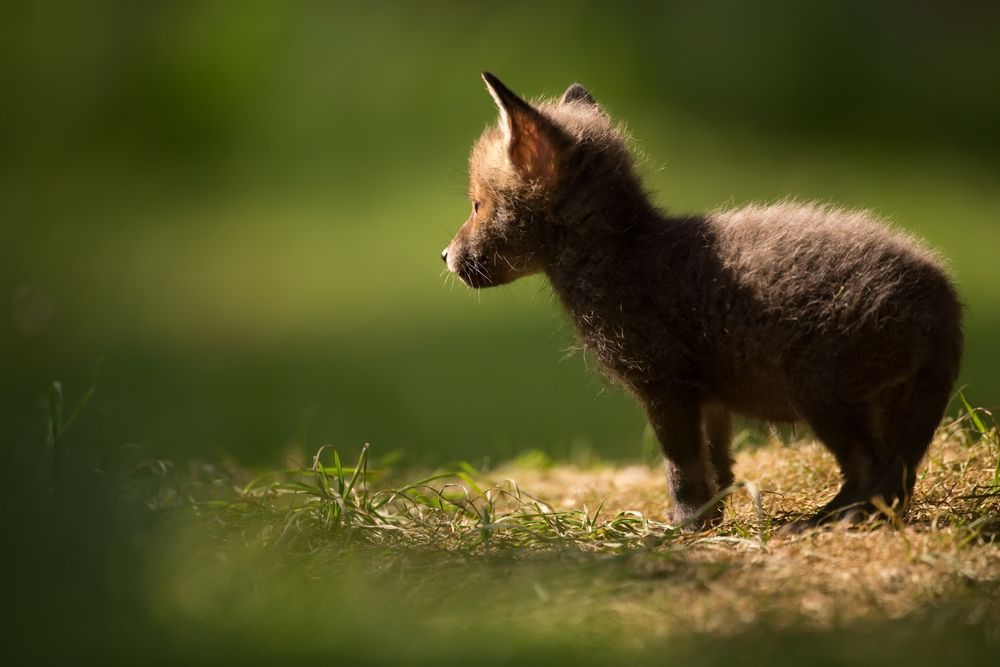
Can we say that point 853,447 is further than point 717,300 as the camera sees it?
No

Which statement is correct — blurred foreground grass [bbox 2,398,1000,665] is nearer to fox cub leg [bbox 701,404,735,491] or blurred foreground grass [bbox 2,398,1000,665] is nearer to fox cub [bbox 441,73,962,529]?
fox cub leg [bbox 701,404,735,491]

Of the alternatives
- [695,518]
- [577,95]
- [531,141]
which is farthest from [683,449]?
[577,95]

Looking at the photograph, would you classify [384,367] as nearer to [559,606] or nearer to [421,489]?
[421,489]

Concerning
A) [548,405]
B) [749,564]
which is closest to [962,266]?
[548,405]

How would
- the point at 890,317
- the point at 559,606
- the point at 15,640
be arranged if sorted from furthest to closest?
the point at 890,317
the point at 559,606
the point at 15,640

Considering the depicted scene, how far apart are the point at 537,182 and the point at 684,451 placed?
3.64 feet

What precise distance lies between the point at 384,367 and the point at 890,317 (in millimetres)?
4918

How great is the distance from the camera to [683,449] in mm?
4129

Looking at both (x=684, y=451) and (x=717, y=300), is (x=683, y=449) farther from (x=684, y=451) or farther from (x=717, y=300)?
(x=717, y=300)

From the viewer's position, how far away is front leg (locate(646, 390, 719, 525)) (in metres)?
4.11

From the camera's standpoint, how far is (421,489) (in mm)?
5520

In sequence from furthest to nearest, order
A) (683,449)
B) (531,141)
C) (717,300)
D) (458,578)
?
(531,141), (683,449), (717,300), (458,578)

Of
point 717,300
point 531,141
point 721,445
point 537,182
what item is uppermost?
point 531,141

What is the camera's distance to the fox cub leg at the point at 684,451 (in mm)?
4105
